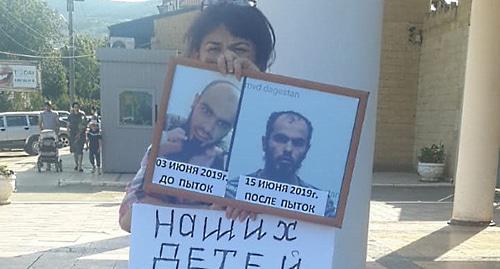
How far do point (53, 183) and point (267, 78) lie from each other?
1254cm

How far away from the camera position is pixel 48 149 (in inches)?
607

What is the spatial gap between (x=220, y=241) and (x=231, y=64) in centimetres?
67

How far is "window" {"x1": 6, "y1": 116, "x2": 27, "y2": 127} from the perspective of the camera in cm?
2372

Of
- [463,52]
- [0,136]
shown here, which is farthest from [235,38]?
[0,136]

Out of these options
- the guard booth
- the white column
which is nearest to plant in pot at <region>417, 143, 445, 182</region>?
the guard booth

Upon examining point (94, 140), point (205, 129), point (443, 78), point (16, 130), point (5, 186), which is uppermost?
point (443, 78)

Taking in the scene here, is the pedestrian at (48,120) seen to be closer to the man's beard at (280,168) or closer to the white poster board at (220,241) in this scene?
the white poster board at (220,241)

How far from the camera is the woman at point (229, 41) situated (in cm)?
207

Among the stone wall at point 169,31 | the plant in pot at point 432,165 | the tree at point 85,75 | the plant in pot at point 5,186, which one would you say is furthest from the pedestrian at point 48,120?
the tree at point 85,75

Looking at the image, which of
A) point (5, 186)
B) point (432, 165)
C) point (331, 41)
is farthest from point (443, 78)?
point (331, 41)

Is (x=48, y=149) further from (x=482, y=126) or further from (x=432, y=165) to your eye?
(x=482, y=126)

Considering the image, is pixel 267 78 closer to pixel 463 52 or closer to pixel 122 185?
pixel 122 185

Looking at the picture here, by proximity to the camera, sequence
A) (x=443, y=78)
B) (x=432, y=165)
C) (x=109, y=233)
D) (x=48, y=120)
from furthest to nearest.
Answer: (x=48, y=120), (x=443, y=78), (x=432, y=165), (x=109, y=233)

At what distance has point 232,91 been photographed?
2.06 meters
